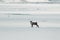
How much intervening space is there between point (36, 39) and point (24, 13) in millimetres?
1007

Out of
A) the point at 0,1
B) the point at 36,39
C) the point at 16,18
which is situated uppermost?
the point at 0,1

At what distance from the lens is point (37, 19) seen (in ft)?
6.50

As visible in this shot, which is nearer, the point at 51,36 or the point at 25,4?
the point at 51,36

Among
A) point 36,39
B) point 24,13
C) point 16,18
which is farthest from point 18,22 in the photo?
point 36,39

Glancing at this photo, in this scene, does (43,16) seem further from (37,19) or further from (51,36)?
(51,36)

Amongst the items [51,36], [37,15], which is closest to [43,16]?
[37,15]

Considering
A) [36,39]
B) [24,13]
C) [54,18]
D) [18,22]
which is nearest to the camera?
[36,39]

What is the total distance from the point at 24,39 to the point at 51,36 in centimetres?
37

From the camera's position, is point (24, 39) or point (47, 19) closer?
point (24, 39)

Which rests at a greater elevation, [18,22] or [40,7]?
[40,7]

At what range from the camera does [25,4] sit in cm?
208

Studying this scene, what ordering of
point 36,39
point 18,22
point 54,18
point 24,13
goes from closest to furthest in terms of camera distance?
1. point 36,39
2. point 18,22
3. point 54,18
4. point 24,13

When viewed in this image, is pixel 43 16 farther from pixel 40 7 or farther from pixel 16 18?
pixel 16 18

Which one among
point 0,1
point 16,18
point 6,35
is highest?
point 0,1
